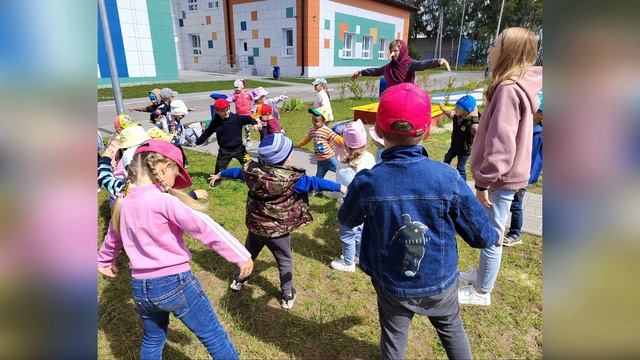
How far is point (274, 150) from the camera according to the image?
2.84 meters

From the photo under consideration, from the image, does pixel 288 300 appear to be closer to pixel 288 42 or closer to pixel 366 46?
pixel 288 42

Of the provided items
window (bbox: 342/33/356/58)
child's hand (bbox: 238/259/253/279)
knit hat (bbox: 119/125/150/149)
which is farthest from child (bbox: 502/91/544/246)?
window (bbox: 342/33/356/58)

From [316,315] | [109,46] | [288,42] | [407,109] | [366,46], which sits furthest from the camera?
[366,46]

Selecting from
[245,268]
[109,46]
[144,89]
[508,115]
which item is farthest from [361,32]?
[245,268]

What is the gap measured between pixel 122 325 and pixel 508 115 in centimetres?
349

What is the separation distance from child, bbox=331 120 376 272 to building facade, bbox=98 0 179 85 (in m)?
20.0

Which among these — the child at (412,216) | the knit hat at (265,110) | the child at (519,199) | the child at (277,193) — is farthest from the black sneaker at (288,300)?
the knit hat at (265,110)

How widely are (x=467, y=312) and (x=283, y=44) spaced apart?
1184 inches

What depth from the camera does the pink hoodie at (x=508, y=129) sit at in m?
2.31

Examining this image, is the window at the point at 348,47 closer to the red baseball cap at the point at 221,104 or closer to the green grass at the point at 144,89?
the green grass at the point at 144,89

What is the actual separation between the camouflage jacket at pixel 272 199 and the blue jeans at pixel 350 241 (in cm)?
72
